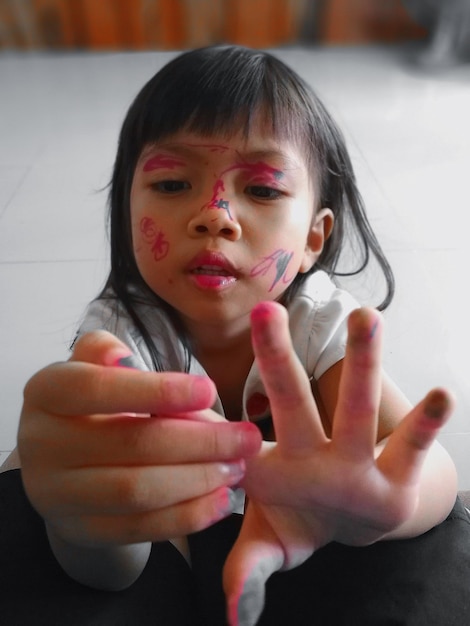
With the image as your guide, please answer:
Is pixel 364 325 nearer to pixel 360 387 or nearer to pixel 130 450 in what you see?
pixel 360 387

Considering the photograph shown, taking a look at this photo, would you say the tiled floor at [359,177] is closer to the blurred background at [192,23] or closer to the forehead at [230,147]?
the blurred background at [192,23]

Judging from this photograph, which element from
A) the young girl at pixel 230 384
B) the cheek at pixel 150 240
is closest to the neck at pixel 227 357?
the young girl at pixel 230 384

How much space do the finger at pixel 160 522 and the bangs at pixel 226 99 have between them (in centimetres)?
34

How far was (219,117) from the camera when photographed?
59 centimetres

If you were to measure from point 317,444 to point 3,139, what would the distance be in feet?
5.62

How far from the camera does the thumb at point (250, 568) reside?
0.38m

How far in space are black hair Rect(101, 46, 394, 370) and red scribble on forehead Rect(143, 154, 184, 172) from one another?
25mm

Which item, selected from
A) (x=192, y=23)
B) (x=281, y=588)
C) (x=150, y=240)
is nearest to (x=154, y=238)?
(x=150, y=240)

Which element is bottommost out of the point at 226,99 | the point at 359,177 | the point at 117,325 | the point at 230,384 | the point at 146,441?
the point at 359,177

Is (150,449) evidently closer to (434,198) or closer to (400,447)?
(400,447)

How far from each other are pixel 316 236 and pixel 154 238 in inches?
7.7

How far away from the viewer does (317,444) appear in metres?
0.41

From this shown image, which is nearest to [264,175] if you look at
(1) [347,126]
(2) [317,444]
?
(2) [317,444]

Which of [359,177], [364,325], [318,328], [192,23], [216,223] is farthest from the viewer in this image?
[192,23]
